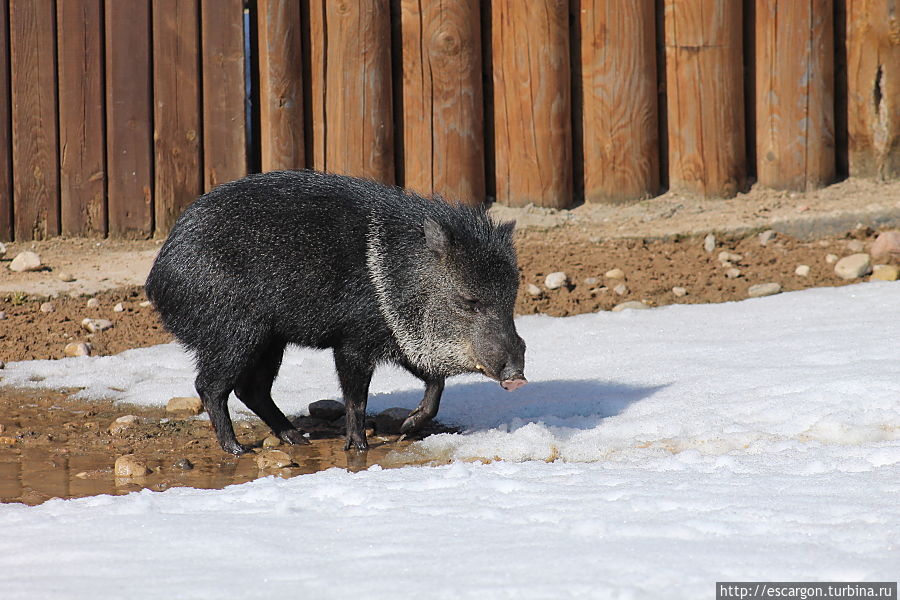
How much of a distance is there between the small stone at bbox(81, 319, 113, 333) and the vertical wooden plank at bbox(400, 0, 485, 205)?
2.06m

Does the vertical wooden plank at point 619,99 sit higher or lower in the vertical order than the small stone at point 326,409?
higher

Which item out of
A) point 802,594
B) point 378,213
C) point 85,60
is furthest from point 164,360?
point 802,594

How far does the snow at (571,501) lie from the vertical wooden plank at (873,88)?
82.1 inches

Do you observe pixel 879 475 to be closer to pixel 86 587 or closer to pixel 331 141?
pixel 86 587

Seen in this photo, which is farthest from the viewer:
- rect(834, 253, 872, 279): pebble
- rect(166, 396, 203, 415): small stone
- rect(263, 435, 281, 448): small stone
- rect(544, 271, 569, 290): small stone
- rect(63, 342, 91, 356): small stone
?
rect(544, 271, 569, 290): small stone

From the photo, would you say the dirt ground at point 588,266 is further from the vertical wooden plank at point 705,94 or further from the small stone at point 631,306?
the vertical wooden plank at point 705,94

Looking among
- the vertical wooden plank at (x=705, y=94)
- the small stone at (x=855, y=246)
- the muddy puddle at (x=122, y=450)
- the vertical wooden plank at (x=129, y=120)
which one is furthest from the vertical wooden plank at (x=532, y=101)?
the muddy puddle at (x=122, y=450)

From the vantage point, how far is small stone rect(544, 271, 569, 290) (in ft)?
21.0

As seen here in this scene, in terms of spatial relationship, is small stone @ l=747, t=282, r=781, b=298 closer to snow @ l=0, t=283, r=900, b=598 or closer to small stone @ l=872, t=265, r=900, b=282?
small stone @ l=872, t=265, r=900, b=282

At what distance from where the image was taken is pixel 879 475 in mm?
3311

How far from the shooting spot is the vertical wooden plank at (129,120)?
6.88m

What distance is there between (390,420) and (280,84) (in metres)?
2.82

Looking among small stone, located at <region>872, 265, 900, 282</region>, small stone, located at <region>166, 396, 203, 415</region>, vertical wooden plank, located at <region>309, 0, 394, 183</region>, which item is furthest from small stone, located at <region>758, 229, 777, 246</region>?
small stone, located at <region>166, 396, 203, 415</region>

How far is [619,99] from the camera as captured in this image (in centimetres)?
699
